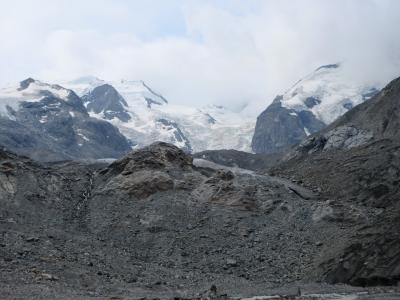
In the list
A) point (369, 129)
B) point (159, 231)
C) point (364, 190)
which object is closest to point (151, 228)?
point (159, 231)

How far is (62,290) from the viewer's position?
102ft

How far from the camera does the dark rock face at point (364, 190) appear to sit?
3591cm

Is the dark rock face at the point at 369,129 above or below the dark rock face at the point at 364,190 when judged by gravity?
above

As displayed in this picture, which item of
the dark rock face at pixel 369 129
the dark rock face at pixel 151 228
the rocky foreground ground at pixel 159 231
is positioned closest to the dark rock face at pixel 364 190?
the dark rock face at pixel 369 129

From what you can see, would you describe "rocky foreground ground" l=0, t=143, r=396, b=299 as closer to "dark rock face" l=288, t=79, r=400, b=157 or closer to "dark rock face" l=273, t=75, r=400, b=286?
"dark rock face" l=273, t=75, r=400, b=286

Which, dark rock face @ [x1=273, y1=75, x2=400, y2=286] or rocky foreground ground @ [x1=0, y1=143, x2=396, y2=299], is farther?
dark rock face @ [x1=273, y1=75, x2=400, y2=286]

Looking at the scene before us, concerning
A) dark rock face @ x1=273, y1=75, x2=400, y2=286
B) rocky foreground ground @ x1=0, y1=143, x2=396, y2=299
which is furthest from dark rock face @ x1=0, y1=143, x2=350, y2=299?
dark rock face @ x1=273, y1=75, x2=400, y2=286

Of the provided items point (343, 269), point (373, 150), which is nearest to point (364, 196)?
point (373, 150)

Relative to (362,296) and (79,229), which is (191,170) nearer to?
(79,229)

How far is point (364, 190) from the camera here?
5616 cm

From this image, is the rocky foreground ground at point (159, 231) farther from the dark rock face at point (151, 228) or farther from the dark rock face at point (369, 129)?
the dark rock face at point (369, 129)

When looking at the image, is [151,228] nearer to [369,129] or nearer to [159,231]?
[159,231]

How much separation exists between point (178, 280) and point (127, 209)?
1339 cm

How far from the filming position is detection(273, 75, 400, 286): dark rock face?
118 ft
